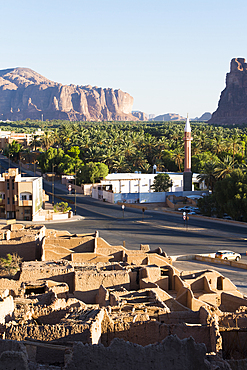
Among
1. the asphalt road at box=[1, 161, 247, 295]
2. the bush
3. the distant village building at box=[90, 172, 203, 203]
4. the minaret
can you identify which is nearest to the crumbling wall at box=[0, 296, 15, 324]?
the asphalt road at box=[1, 161, 247, 295]

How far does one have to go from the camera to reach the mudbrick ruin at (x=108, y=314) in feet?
38.8

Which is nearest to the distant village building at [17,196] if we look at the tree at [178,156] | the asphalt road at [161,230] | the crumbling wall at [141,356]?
the asphalt road at [161,230]

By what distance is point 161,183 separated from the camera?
7331 centimetres

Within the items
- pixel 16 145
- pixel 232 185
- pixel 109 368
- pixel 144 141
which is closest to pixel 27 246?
pixel 109 368

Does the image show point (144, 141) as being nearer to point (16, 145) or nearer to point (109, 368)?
point (16, 145)

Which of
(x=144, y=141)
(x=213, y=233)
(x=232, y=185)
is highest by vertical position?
(x=144, y=141)

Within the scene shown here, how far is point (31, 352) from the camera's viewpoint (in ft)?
43.6

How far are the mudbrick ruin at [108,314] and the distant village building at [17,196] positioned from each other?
2347 cm

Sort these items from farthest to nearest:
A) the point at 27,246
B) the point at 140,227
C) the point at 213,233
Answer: the point at 140,227 < the point at 213,233 < the point at 27,246

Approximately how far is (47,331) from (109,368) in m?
2.88

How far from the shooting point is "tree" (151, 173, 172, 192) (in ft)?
241

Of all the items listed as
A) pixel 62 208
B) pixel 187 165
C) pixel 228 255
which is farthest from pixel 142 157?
pixel 228 255

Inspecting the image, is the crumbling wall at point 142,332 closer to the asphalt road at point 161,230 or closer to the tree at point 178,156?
the asphalt road at point 161,230

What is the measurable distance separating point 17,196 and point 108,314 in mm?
40836
